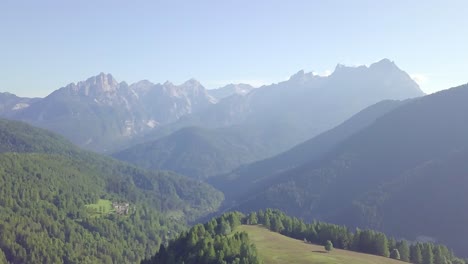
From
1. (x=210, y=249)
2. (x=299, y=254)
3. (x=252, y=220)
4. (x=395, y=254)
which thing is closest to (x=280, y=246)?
(x=299, y=254)

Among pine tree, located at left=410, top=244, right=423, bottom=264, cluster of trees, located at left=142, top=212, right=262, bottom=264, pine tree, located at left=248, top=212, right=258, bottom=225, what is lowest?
pine tree, located at left=410, top=244, right=423, bottom=264

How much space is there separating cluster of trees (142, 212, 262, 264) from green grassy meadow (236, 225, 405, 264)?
17.8 feet

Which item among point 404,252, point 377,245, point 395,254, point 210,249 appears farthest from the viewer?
point 377,245

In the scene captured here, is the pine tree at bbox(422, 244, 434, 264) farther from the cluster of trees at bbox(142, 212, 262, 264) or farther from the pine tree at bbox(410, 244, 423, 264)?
the cluster of trees at bbox(142, 212, 262, 264)

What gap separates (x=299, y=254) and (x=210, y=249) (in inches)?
820

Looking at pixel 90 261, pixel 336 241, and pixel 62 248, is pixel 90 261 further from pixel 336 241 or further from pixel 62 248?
pixel 336 241

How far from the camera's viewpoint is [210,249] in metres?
94.8

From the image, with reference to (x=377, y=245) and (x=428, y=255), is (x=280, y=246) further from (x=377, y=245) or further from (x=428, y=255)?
(x=428, y=255)

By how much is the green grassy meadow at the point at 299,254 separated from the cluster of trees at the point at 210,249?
214 inches

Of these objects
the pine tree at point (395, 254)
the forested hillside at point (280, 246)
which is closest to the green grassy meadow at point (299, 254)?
the forested hillside at point (280, 246)

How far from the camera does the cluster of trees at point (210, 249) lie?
299ft

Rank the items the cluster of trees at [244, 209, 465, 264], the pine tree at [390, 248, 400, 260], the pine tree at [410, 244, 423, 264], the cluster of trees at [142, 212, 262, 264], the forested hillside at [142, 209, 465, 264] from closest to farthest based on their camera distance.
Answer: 1. the cluster of trees at [142, 212, 262, 264]
2. the forested hillside at [142, 209, 465, 264]
3. the pine tree at [390, 248, 400, 260]
4. the pine tree at [410, 244, 423, 264]
5. the cluster of trees at [244, 209, 465, 264]

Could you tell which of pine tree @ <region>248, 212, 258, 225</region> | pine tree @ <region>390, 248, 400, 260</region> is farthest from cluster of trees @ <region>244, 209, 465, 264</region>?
pine tree @ <region>248, 212, 258, 225</region>

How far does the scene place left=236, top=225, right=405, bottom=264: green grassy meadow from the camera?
308ft
